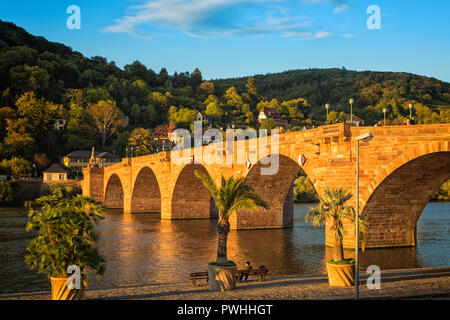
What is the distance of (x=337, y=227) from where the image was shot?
20766mm

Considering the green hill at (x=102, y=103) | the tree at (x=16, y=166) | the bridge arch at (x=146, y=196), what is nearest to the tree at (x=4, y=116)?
the green hill at (x=102, y=103)

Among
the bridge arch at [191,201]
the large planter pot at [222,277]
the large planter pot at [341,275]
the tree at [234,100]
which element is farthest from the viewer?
the tree at [234,100]

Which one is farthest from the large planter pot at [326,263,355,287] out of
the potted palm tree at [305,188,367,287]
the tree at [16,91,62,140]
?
the tree at [16,91,62,140]

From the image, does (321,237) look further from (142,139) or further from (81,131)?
(81,131)

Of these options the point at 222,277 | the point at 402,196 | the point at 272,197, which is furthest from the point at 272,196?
the point at 222,277

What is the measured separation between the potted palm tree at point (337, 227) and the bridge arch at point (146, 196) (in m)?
53.4

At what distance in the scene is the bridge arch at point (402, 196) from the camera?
27.6 meters

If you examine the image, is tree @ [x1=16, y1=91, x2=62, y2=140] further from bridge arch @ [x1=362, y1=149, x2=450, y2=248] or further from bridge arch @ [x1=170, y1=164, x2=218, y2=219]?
bridge arch @ [x1=362, y1=149, x2=450, y2=248]

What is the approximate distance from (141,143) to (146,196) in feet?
195

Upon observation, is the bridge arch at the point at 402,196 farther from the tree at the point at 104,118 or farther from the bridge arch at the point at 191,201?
the tree at the point at 104,118

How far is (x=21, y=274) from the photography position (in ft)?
86.6

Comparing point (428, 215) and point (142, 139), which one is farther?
point (142, 139)

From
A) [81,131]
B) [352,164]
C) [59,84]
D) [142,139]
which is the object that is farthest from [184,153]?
[59,84]
